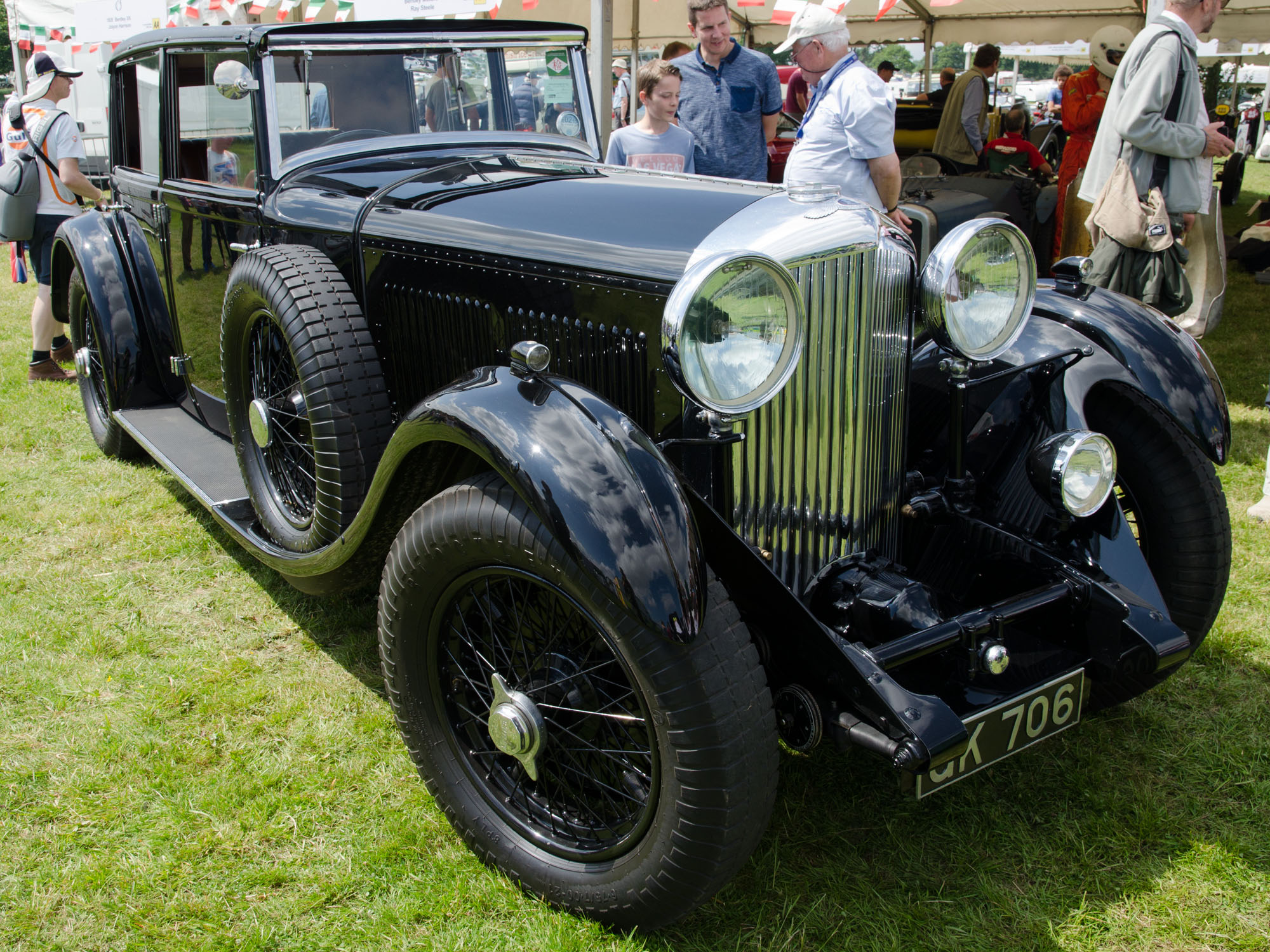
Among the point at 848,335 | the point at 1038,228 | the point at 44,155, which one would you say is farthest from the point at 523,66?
the point at 1038,228

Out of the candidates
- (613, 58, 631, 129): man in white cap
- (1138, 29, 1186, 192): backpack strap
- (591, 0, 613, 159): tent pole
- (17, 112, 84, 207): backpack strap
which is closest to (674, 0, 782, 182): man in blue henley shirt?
(591, 0, 613, 159): tent pole

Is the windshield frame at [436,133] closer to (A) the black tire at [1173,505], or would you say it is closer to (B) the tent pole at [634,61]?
(A) the black tire at [1173,505]

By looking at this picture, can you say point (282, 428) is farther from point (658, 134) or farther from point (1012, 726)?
point (658, 134)

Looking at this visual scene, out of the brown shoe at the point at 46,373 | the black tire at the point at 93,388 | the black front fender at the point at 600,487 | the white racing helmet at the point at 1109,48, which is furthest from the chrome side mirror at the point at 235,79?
the white racing helmet at the point at 1109,48

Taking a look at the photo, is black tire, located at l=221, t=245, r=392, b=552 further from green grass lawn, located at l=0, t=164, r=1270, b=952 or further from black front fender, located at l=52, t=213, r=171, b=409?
black front fender, located at l=52, t=213, r=171, b=409

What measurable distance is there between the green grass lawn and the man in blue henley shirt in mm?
2916

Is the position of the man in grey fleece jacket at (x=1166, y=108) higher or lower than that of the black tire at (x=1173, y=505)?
higher

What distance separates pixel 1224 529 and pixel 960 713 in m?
1.06

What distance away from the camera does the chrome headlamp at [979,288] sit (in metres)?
2.09

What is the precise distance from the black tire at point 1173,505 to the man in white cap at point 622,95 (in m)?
10.2

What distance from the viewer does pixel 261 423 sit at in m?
2.81

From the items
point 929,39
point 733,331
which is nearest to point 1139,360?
point 733,331

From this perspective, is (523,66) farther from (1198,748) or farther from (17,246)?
(17,246)

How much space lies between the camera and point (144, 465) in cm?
442
